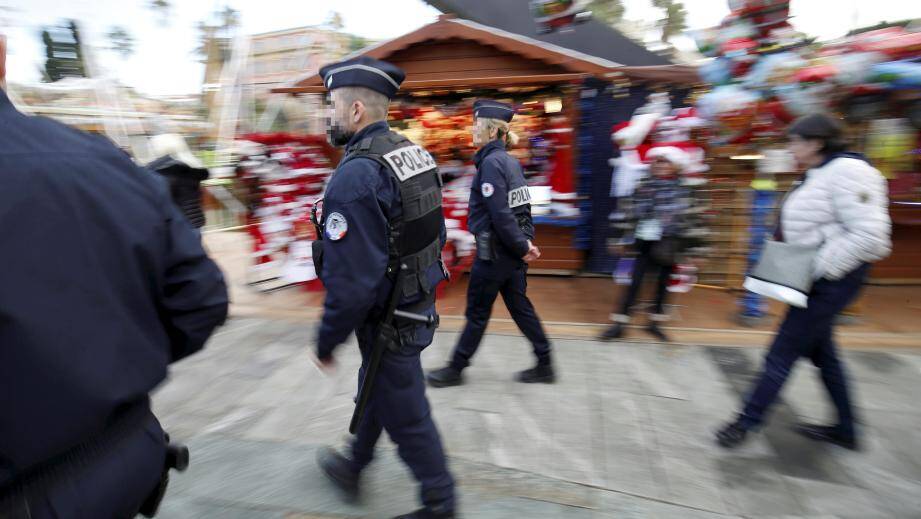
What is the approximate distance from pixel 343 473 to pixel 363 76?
1762 mm

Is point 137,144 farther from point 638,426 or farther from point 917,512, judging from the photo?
point 917,512

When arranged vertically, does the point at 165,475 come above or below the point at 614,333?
above

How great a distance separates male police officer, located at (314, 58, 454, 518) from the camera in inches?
73.7

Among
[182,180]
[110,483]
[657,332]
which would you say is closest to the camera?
[110,483]

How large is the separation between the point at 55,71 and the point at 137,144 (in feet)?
8.91

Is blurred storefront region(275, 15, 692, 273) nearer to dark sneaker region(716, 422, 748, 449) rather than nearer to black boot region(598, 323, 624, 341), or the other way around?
black boot region(598, 323, 624, 341)

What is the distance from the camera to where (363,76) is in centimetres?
204

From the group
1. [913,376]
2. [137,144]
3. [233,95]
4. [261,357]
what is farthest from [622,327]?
[137,144]

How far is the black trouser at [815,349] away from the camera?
2.54 meters

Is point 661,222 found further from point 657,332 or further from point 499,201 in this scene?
point 499,201

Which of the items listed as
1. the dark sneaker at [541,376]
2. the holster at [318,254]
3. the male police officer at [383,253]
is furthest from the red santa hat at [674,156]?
the holster at [318,254]

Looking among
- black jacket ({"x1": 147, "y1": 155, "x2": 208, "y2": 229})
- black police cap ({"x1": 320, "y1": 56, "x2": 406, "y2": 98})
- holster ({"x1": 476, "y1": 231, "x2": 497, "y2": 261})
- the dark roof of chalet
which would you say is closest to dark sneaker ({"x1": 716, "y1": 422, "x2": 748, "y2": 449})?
holster ({"x1": 476, "y1": 231, "x2": 497, "y2": 261})

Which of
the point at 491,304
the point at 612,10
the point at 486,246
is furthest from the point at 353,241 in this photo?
the point at 612,10

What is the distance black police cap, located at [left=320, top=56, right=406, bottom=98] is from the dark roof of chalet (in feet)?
17.9
